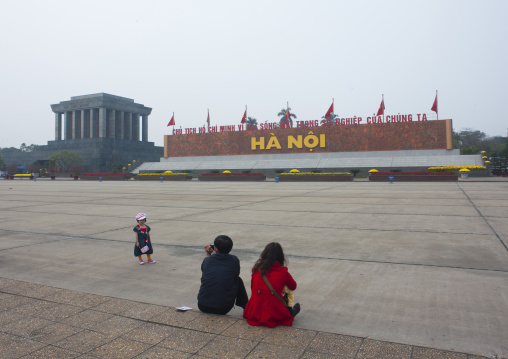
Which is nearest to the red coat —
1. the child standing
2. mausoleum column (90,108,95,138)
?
the child standing

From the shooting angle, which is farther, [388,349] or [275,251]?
[275,251]

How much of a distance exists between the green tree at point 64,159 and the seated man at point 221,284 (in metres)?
75.2

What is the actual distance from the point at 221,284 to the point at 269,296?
25.5 inches

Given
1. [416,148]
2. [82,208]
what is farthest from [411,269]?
[416,148]

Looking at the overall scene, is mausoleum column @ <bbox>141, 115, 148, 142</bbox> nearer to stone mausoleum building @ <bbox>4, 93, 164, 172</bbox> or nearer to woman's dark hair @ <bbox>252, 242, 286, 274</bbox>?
stone mausoleum building @ <bbox>4, 93, 164, 172</bbox>

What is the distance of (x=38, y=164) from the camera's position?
81.9m

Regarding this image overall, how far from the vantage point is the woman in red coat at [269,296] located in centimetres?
412

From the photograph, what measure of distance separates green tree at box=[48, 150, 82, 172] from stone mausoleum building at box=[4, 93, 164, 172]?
3982mm

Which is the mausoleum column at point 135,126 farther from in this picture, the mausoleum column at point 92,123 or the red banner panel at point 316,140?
the red banner panel at point 316,140

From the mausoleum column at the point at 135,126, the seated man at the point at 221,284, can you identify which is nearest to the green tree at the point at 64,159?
the mausoleum column at the point at 135,126

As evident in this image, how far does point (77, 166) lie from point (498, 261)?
76294mm

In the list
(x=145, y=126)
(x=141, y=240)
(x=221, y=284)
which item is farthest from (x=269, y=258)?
(x=145, y=126)

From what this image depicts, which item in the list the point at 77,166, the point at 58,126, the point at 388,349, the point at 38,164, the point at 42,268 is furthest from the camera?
the point at 58,126

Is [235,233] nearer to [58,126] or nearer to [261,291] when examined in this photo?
[261,291]
